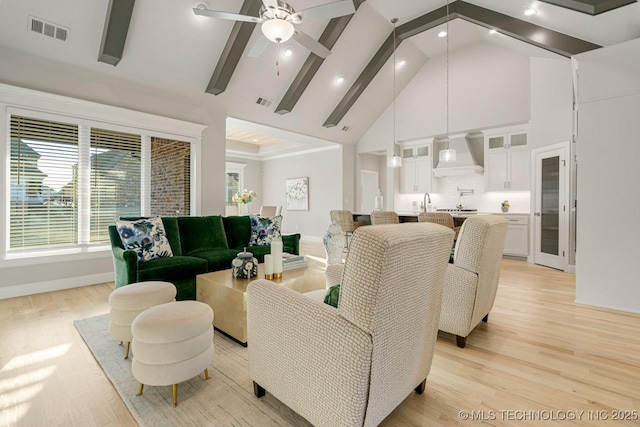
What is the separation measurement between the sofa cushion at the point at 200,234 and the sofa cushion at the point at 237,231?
154 millimetres

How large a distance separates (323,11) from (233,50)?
2.00 m

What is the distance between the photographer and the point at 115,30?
3.52 meters

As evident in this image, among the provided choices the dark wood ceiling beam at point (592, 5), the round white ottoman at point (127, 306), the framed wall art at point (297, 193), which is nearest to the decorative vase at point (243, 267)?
the round white ottoman at point (127, 306)

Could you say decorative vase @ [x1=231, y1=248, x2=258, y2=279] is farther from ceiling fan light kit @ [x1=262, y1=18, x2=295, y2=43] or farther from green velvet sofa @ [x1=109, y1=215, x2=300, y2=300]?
ceiling fan light kit @ [x1=262, y1=18, x2=295, y2=43]

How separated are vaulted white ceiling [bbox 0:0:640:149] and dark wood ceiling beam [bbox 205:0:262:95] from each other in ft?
0.40

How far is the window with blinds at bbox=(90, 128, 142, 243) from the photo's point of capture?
4.14 m

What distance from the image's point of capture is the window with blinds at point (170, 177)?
4.70 meters

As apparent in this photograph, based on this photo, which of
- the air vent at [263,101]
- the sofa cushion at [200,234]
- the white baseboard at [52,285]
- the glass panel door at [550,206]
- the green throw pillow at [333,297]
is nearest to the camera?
the green throw pillow at [333,297]

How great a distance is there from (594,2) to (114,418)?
16.4 ft

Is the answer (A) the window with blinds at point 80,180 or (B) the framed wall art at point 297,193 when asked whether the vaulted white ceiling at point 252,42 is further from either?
(B) the framed wall art at point 297,193

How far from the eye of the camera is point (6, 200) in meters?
3.48

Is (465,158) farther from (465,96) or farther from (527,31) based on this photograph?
(527,31)

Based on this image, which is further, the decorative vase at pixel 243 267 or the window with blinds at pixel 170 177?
the window with blinds at pixel 170 177

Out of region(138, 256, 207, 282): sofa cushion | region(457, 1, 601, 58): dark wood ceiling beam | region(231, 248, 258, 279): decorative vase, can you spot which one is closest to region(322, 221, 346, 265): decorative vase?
region(231, 248, 258, 279): decorative vase
